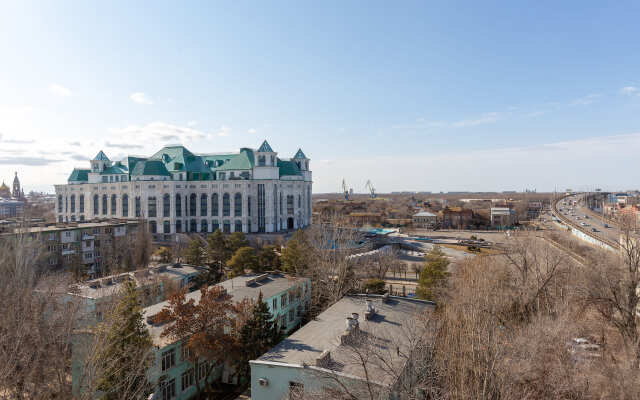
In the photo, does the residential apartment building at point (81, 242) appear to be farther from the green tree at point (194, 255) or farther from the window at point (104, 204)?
the window at point (104, 204)

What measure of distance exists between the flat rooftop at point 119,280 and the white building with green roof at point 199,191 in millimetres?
27989

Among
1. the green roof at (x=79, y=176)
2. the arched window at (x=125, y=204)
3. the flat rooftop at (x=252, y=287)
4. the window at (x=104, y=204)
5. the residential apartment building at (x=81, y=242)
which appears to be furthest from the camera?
the green roof at (x=79, y=176)

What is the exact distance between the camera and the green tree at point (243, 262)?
35844 millimetres

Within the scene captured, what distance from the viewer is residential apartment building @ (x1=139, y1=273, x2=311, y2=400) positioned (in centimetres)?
1872

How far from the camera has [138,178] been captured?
213 feet

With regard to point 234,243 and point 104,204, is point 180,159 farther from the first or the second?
point 234,243

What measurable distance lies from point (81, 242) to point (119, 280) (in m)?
18.8

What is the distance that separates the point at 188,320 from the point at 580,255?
3833cm

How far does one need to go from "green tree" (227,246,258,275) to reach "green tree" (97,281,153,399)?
19.0 meters

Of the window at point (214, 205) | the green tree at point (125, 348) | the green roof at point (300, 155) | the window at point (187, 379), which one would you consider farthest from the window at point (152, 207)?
the green tree at point (125, 348)

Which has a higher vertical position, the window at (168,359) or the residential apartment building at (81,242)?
the residential apartment building at (81,242)

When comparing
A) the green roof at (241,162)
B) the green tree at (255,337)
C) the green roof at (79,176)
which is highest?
the green roof at (241,162)

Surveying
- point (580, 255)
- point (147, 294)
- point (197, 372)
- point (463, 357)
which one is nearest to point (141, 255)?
point (147, 294)

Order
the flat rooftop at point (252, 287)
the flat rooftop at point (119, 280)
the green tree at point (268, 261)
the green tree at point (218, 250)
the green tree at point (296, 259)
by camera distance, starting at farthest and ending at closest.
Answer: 1. the green tree at point (218, 250)
2. the green tree at point (268, 261)
3. the green tree at point (296, 259)
4. the flat rooftop at point (252, 287)
5. the flat rooftop at point (119, 280)
